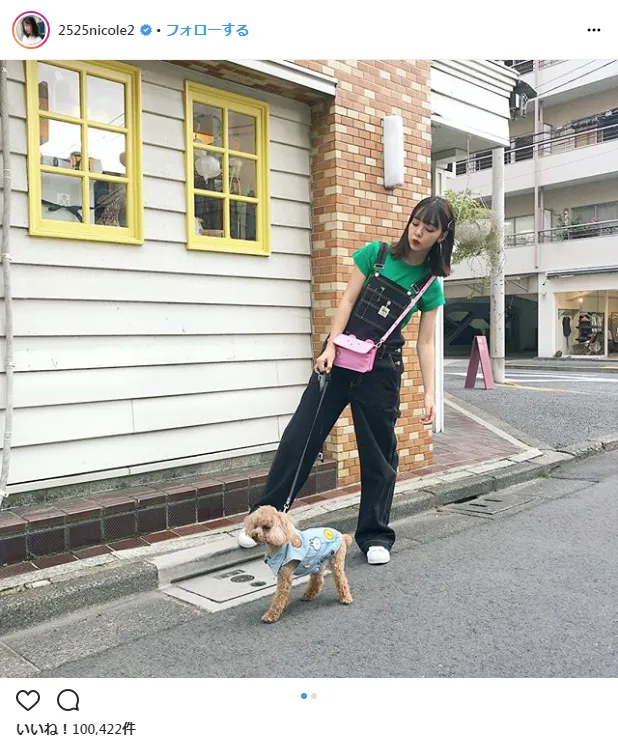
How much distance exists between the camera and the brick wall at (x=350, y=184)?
5.31 meters

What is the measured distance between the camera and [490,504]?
17.9ft

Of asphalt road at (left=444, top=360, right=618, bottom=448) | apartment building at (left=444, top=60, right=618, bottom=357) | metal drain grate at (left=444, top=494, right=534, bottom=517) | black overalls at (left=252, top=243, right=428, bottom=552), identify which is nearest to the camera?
black overalls at (left=252, top=243, right=428, bottom=552)

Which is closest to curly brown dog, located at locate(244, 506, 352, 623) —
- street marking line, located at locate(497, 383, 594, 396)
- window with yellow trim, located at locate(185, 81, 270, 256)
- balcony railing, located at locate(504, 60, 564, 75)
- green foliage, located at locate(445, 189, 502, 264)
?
window with yellow trim, located at locate(185, 81, 270, 256)

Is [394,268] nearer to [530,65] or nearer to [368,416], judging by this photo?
[368,416]

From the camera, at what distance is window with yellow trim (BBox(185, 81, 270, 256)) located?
4828 mm

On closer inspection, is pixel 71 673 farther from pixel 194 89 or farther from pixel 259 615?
pixel 194 89

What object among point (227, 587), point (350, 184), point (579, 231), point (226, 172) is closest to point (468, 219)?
point (350, 184)

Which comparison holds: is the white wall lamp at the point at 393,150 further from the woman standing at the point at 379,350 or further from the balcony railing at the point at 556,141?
the balcony railing at the point at 556,141

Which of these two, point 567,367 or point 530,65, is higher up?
point 530,65

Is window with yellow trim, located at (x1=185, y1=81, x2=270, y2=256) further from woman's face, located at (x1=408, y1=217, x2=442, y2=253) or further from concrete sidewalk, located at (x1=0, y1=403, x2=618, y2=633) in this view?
concrete sidewalk, located at (x1=0, y1=403, x2=618, y2=633)

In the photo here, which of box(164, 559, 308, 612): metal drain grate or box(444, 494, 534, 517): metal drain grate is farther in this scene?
box(444, 494, 534, 517): metal drain grate

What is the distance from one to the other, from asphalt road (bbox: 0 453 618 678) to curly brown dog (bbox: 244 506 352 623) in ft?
0.33

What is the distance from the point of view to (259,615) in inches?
131
